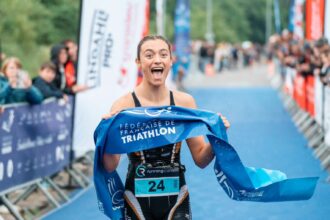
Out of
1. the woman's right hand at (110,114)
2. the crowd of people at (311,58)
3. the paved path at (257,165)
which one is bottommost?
the paved path at (257,165)

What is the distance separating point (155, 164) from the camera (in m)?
5.15

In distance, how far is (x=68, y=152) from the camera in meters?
11.4

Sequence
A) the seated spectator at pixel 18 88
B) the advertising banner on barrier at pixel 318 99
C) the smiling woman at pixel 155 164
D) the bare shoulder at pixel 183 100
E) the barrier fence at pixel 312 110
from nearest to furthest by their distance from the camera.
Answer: the smiling woman at pixel 155 164
the bare shoulder at pixel 183 100
the seated spectator at pixel 18 88
the barrier fence at pixel 312 110
the advertising banner on barrier at pixel 318 99

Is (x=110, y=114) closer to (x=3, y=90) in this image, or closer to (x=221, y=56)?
(x=3, y=90)

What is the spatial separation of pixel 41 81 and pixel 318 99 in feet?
19.9

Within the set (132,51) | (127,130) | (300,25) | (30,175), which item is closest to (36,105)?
(30,175)

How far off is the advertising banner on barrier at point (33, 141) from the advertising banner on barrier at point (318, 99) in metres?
4.97

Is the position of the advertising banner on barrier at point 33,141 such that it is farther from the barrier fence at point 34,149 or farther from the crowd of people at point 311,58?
the crowd of people at point 311,58

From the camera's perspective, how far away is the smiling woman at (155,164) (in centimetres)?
512

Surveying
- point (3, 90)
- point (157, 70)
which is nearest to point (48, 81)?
point (3, 90)

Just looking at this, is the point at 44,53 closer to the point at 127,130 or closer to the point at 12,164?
the point at 12,164

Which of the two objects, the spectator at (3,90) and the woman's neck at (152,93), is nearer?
the woman's neck at (152,93)

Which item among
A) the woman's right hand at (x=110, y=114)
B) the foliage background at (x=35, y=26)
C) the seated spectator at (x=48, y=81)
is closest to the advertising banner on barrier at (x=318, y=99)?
the seated spectator at (x=48, y=81)

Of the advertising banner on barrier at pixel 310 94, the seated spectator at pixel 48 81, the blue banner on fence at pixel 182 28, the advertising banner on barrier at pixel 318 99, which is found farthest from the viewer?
the blue banner on fence at pixel 182 28
